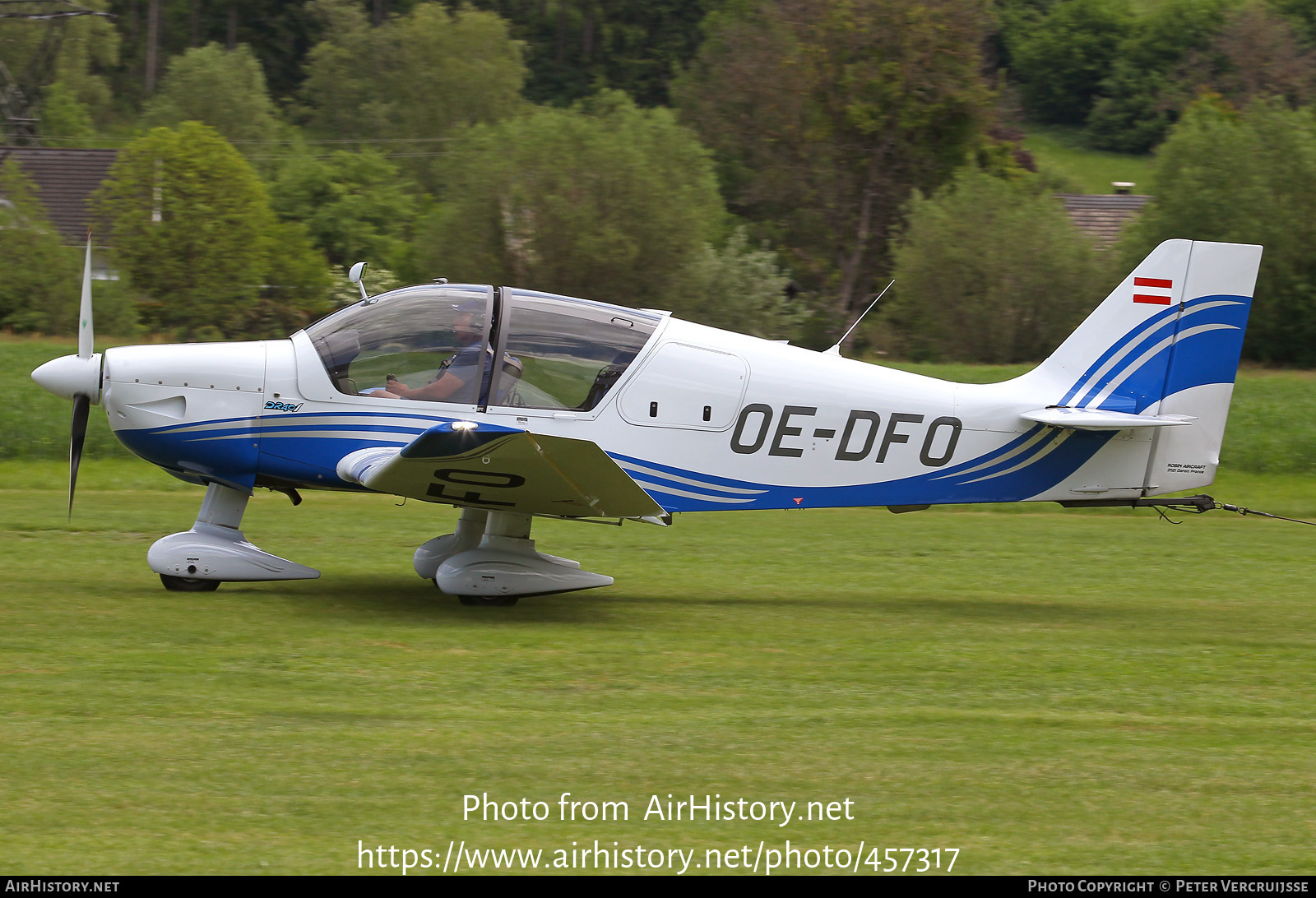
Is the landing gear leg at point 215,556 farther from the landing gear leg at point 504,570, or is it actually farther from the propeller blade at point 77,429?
the landing gear leg at point 504,570

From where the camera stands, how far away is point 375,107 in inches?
2175

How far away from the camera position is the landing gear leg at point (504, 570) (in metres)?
8.09

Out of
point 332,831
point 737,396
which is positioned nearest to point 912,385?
point 737,396

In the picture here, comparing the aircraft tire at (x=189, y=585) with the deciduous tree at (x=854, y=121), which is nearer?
the aircraft tire at (x=189, y=585)

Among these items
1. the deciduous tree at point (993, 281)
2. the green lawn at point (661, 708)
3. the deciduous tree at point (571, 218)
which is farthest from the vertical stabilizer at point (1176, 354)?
the deciduous tree at point (571, 218)

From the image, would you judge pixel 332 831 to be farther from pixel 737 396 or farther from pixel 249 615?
pixel 737 396

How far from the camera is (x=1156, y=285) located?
28.3 ft

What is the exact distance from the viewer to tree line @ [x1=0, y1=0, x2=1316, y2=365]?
2883 centimetres

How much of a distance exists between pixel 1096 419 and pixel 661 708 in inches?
152

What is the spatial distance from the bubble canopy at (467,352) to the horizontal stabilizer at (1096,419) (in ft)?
9.09

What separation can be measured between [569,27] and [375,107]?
1707 cm

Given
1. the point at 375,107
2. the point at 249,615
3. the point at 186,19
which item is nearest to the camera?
the point at 249,615

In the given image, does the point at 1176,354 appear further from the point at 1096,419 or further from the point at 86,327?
the point at 86,327

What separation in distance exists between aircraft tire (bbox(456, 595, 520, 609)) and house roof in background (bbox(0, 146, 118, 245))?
39.1m
